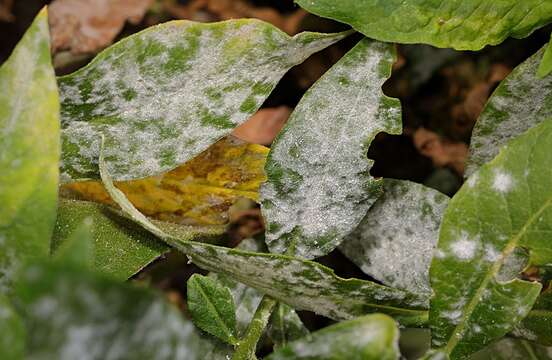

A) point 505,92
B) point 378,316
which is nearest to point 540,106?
point 505,92

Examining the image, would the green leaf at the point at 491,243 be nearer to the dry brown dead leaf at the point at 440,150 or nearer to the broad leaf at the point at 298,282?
the broad leaf at the point at 298,282

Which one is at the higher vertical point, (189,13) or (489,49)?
(489,49)

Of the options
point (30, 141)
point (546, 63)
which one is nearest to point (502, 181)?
point (546, 63)

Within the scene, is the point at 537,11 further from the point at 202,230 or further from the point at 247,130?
the point at 247,130

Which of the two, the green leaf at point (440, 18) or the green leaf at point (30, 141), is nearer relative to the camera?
the green leaf at point (30, 141)

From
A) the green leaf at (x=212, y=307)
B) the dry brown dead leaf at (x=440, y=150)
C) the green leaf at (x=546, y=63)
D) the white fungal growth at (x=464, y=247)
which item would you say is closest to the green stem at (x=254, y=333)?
the green leaf at (x=212, y=307)

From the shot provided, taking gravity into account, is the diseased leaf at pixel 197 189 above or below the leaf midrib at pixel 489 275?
below

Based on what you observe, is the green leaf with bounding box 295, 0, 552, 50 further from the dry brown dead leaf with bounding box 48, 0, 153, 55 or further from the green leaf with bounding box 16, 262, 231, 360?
the dry brown dead leaf with bounding box 48, 0, 153, 55
